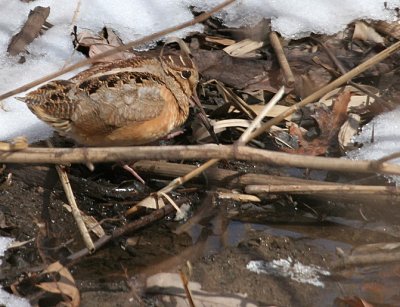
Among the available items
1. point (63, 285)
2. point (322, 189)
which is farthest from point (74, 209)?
point (322, 189)

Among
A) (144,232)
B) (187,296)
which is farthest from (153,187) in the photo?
(187,296)

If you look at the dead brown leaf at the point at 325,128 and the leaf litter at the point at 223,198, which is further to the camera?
the dead brown leaf at the point at 325,128

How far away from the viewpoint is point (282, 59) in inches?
222

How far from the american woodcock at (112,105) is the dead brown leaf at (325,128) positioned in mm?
832

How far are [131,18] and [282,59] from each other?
3.59 ft

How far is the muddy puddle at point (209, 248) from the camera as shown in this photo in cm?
421

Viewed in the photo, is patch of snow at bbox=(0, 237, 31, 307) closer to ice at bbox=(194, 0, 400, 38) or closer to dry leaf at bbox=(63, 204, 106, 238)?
dry leaf at bbox=(63, 204, 106, 238)

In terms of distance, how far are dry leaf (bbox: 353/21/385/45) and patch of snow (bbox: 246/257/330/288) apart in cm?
216

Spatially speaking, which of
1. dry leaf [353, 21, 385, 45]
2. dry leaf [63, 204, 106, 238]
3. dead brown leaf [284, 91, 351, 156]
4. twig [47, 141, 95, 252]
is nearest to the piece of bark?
twig [47, 141, 95, 252]

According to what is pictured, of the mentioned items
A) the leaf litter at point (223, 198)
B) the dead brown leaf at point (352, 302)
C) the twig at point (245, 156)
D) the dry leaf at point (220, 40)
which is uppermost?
the twig at point (245, 156)

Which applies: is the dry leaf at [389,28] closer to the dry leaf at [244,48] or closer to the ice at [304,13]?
the ice at [304,13]

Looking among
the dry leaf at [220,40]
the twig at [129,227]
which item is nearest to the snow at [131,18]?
the dry leaf at [220,40]

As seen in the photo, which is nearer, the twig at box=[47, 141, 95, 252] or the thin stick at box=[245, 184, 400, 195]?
the twig at box=[47, 141, 95, 252]

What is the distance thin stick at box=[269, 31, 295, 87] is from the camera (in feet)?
18.1
